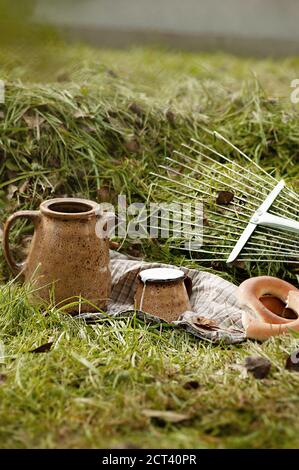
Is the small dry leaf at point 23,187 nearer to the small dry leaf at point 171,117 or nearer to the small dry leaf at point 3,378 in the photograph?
the small dry leaf at point 171,117

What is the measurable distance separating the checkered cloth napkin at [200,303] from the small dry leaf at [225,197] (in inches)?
15.3

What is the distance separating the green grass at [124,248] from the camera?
2098 millimetres

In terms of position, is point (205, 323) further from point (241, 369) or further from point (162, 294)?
point (241, 369)

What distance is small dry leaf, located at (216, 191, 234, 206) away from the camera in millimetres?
3387

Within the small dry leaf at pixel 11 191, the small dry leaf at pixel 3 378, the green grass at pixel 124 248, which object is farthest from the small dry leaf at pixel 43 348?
the small dry leaf at pixel 11 191

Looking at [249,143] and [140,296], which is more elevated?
[249,143]

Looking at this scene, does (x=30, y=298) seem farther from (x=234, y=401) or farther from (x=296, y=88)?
(x=296, y=88)

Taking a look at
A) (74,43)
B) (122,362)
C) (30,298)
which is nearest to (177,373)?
(122,362)

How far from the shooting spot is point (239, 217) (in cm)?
334

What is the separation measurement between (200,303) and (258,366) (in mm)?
717

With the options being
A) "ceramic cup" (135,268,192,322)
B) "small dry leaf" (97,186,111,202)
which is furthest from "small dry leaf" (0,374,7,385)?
"small dry leaf" (97,186,111,202)

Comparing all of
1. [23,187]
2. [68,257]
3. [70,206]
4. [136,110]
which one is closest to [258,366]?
[68,257]

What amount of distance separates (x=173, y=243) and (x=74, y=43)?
2964 mm

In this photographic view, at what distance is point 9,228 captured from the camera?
299 centimetres
